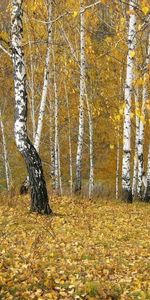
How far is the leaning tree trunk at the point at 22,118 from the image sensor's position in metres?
12.6

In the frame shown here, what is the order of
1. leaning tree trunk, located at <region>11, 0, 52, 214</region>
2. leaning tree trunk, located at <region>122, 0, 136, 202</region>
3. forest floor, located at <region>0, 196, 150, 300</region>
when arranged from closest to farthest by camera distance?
forest floor, located at <region>0, 196, 150, 300</region> → leaning tree trunk, located at <region>11, 0, 52, 214</region> → leaning tree trunk, located at <region>122, 0, 136, 202</region>

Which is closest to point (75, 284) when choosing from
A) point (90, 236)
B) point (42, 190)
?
point (90, 236)

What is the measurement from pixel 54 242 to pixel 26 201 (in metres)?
4.68

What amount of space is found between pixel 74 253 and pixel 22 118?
15.5 feet

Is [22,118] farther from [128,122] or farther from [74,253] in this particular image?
[128,122]

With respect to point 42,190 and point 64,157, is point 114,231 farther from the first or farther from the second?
point 64,157

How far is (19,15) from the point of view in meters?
12.7

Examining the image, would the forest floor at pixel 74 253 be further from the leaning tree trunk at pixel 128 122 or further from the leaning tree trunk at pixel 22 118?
the leaning tree trunk at pixel 128 122

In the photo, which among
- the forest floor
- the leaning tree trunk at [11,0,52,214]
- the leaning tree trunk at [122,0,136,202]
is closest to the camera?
the forest floor

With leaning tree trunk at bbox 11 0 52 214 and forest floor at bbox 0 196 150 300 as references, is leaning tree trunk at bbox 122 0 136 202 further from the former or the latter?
leaning tree trunk at bbox 11 0 52 214

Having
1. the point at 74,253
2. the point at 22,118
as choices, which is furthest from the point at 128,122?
the point at 74,253

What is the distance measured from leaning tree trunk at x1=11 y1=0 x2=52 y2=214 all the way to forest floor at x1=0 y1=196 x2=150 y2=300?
625 mm

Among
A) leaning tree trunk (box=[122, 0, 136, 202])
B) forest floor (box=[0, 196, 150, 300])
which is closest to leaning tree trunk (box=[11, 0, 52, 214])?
forest floor (box=[0, 196, 150, 300])

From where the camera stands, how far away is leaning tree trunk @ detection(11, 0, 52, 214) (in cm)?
1265
